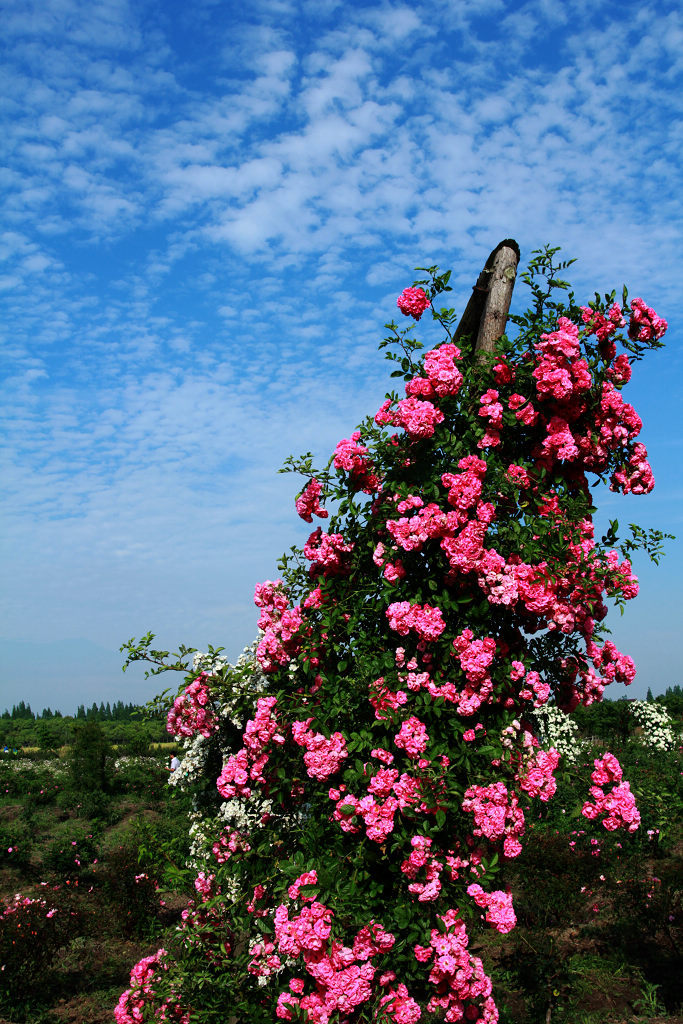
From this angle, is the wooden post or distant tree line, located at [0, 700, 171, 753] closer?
the wooden post

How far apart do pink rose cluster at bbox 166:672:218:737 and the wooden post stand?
9.68 ft

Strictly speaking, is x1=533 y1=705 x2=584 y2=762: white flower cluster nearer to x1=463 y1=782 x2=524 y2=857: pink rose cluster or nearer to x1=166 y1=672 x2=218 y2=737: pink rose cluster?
x1=463 y1=782 x2=524 y2=857: pink rose cluster

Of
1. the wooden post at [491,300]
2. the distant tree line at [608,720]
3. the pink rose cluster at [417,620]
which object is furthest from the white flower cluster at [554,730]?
the distant tree line at [608,720]

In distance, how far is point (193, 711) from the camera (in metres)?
4.89

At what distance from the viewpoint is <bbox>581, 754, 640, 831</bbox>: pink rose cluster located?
3.89m

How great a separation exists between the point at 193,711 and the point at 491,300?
3506 mm

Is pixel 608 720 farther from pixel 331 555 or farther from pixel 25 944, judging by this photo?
pixel 331 555

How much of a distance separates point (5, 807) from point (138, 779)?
12.4ft

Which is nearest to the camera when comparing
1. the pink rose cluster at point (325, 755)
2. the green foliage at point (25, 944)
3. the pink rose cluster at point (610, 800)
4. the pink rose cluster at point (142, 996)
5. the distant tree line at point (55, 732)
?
the pink rose cluster at point (325, 755)

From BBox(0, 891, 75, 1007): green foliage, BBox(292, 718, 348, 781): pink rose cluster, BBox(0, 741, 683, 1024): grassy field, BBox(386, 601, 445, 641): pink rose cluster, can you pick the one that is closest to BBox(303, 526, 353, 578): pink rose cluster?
BBox(386, 601, 445, 641): pink rose cluster

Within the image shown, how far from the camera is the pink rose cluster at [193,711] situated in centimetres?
480

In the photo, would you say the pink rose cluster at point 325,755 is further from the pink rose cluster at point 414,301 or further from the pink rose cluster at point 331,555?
the pink rose cluster at point 414,301

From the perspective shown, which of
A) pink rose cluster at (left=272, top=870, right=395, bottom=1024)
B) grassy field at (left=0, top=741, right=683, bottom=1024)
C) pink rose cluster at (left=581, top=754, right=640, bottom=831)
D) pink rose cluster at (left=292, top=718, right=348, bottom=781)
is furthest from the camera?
grassy field at (left=0, top=741, right=683, bottom=1024)

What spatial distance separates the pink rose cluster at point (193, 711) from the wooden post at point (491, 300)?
2.95 metres
